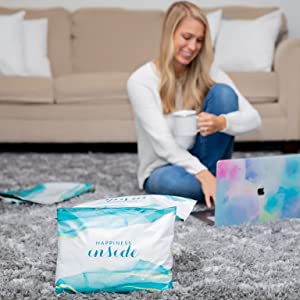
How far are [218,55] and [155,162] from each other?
157cm

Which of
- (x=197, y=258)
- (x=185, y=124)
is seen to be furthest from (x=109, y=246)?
(x=185, y=124)

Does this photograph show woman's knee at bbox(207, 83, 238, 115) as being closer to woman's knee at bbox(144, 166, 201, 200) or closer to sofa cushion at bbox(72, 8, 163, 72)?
woman's knee at bbox(144, 166, 201, 200)

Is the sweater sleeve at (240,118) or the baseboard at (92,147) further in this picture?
the baseboard at (92,147)

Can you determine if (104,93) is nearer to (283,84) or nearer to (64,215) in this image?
(283,84)

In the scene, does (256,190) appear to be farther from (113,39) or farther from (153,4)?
(153,4)

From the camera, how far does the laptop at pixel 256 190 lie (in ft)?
6.74

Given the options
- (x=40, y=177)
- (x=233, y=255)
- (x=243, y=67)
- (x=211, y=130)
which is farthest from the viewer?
(x=243, y=67)

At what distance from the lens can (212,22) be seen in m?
4.03

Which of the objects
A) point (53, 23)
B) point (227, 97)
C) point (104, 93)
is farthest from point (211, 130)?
point (53, 23)

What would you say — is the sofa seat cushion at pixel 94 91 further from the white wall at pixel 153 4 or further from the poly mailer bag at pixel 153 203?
the poly mailer bag at pixel 153 203

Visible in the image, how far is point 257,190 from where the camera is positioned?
2135mm

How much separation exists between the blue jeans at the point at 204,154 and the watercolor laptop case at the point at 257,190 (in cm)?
28

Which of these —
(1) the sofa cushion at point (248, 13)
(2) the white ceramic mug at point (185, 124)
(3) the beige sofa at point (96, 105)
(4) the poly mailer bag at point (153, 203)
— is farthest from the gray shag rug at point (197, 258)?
(1) the sofa cushion at point (248, 13)

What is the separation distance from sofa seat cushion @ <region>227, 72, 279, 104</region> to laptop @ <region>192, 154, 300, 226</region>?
4.76ft
